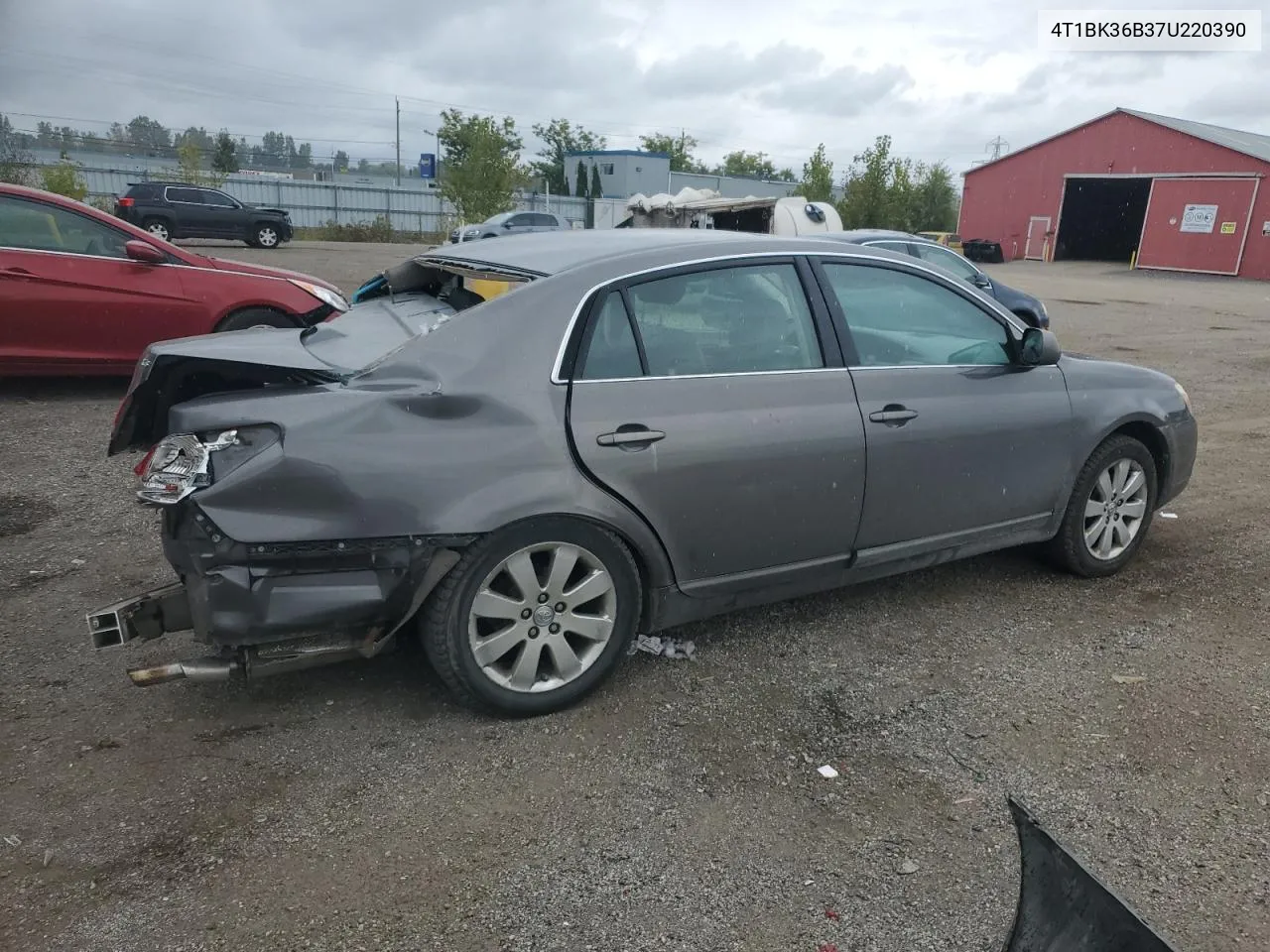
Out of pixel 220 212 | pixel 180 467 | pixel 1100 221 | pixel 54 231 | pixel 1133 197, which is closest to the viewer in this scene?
pixel 180 467

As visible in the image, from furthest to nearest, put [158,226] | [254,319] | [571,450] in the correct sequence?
[158,226] < [254,319] < [571,450]

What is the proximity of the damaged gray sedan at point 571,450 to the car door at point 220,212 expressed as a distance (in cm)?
2542

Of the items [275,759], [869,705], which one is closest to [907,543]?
[869,705]

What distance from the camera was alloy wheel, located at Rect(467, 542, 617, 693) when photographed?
3.03 m

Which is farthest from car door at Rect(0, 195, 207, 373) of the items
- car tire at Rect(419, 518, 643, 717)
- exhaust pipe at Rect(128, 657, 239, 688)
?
car tire at Rect(419, 518, 643, 717)

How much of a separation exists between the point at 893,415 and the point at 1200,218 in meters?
35.1

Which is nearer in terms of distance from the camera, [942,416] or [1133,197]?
[942,416]

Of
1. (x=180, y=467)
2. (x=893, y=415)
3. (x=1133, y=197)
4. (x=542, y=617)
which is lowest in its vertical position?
(x=542, y=617)

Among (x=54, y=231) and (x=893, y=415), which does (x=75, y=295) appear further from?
(x=893, y=415)

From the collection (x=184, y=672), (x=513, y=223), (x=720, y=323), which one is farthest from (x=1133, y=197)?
(x=184, y=672)

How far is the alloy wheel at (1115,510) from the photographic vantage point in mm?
4430

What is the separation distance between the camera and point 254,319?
24.6ft

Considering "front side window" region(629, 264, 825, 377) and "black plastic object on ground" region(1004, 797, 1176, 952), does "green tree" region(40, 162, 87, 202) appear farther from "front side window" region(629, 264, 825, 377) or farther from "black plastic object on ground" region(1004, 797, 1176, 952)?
"black plastic object on ground" region(1004, 797, 1176, 952)

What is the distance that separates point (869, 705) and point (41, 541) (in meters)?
4.02
